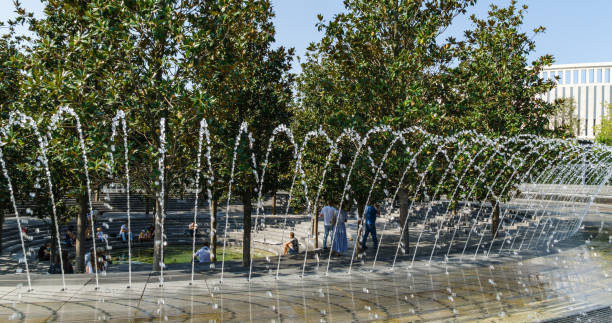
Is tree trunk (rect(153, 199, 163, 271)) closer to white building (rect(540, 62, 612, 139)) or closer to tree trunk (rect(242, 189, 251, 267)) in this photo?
tree trunk (rect(242, 189, 251, 267))

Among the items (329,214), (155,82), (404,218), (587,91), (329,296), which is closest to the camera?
(329,296)

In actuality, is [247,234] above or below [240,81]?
below

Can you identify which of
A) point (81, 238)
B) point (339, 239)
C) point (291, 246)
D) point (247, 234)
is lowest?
point (291, 246)

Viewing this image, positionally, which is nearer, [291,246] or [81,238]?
[81,238]

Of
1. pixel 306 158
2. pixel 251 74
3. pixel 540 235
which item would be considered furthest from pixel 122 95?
pixel 540 235

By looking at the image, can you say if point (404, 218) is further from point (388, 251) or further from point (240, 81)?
point (240, 81)

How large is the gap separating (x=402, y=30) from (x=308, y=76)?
9363 millimetres

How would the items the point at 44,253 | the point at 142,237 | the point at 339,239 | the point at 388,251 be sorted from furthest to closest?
the point at 142,237, the point at 44,253, the point at 388,251, the point at 339,239

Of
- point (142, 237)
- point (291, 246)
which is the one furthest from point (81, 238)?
point (142, 237)

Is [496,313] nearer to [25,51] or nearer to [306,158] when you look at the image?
[306,158]

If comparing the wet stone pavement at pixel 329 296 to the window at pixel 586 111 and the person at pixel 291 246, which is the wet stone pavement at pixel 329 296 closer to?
the person at pixel 291 246

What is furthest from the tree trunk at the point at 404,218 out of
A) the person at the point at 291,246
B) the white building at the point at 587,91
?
the white building at the point at 587,91

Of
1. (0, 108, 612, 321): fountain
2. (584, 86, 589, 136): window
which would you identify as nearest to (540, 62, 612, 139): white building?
(584, 86, 589, 136): window

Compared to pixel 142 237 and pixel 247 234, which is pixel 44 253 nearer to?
pixel 142 237
